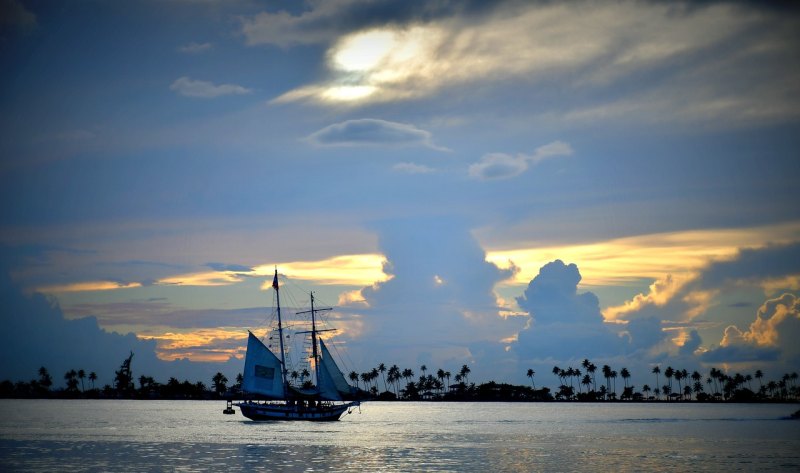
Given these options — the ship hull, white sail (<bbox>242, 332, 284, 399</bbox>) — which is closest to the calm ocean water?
white sail (<bbox>242, 332, 284, 399</bbox>)

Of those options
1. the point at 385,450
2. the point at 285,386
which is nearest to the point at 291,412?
the point at 285,386

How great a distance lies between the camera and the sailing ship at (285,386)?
11962 centimetres

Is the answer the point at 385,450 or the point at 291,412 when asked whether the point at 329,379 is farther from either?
the point at 385,450

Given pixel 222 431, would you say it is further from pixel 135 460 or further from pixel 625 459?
pixel 625 459

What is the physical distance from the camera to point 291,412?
5089 inches

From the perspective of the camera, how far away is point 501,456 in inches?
3059

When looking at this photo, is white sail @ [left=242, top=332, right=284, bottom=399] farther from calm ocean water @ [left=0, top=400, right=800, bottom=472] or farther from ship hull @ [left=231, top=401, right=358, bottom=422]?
ship hull @ [left=231, top=401, right=358, bottom=422]

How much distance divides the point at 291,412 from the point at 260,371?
13004 mm

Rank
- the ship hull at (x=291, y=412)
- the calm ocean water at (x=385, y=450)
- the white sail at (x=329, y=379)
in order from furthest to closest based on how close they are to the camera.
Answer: the ship hull at (x=291, y=412), the white sail at (x=329, y=379), the calm ocean water at (x=385, y=450)

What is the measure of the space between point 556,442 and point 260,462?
143 feet

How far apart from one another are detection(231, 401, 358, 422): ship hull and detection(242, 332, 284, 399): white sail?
333 inches

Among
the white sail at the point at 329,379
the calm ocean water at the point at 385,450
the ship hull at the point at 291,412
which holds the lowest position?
the calm ocean water at the point at 385,450

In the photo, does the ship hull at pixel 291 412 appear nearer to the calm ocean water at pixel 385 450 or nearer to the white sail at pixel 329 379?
the white sail at pixel 329 379

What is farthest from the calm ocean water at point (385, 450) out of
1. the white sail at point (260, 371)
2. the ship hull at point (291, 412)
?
the ship hull at point (291, 412)
